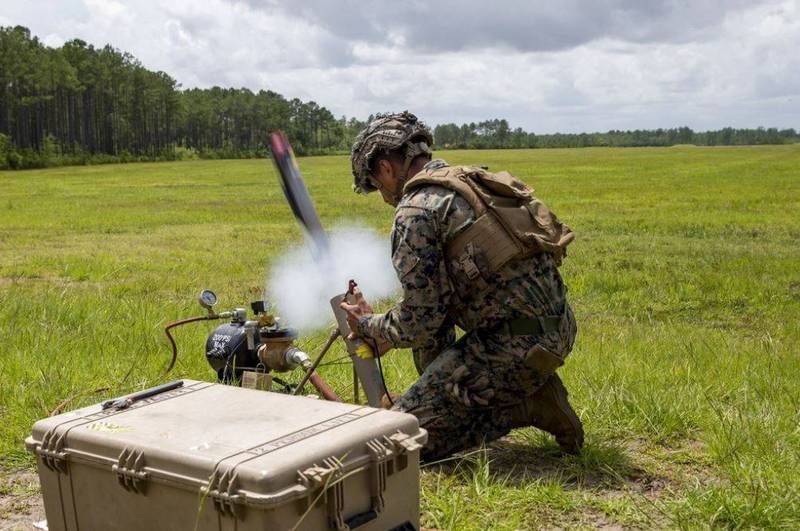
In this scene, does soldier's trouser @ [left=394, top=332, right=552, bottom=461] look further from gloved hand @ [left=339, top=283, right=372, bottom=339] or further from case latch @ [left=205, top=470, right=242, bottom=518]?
case latch @ [left=205, top=470, right=242, bottom=518]

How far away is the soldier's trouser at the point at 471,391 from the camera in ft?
13.2

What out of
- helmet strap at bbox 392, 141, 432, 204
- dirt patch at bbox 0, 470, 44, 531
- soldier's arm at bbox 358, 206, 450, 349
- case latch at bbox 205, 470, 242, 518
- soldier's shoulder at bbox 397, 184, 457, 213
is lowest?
dirt patch at bbox 0, 470, 44, 531

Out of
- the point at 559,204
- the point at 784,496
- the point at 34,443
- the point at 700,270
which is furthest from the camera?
the point at 559,204

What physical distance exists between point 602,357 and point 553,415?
186cm

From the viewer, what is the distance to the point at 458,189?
3.85 m

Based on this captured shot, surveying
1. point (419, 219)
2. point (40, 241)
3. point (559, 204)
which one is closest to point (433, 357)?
point (419, 219)

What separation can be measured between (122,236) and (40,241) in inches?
64.9

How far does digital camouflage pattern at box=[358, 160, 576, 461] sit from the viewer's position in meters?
3.86

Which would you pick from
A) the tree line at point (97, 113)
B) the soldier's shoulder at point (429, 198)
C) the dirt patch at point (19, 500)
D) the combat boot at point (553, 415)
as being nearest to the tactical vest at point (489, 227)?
the soldier's shoulder at point (429, 198)

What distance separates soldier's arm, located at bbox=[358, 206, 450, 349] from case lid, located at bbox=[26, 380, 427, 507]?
0.94 meters

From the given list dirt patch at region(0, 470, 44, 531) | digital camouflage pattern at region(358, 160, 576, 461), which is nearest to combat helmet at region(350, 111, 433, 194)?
digital camouflage pattern at region(358, 160, 576, 461)

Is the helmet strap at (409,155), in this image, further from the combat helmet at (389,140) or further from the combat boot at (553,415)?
the combat boot at (553,415)

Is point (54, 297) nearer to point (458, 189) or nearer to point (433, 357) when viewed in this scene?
point (433, 357)

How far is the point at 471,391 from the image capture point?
405cm
